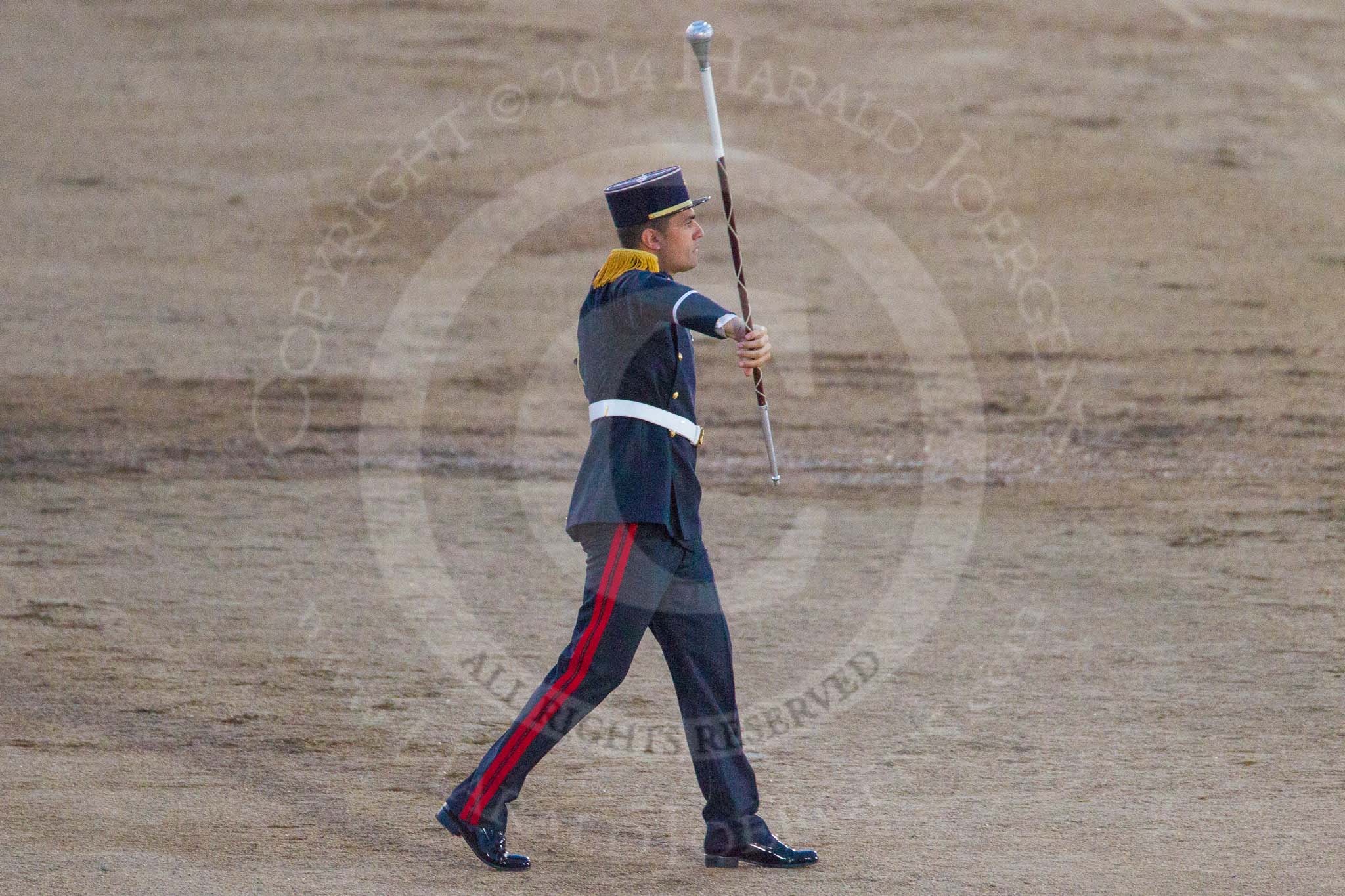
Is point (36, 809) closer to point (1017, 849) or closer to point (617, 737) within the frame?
point (617, 737)

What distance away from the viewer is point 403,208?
12.0m

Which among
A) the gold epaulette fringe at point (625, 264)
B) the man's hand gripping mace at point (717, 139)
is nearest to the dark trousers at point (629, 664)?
the man's hand gripping mace at point (717, 139)

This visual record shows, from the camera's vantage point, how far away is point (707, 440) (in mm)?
8664

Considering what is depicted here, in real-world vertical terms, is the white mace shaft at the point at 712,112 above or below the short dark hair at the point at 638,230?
above

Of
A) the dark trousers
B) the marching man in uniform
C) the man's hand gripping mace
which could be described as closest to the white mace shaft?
the man's hand gripping mace

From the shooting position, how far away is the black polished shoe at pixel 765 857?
3896mm

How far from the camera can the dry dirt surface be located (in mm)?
4383

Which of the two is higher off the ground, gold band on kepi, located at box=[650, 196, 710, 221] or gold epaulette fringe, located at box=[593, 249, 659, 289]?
gold band on kepi, located at box=[650, 196, 710, 221]

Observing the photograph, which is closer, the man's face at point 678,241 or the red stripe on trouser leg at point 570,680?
the red stripe on trouser leg at point 570,680

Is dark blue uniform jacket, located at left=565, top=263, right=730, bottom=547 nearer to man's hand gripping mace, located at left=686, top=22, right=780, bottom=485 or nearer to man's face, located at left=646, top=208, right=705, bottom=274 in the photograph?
man's face, located at left=646, top=208, right=705, bottom=274

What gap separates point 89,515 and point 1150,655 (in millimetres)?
4944

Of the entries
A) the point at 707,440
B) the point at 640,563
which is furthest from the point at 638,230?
the point at 707,440

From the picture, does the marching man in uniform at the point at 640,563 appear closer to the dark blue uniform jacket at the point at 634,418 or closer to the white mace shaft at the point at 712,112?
the dark blue uniform jacket at the point at 634,418

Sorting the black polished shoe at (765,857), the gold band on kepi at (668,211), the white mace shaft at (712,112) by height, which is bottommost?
the black polished shoe at (765,857)
